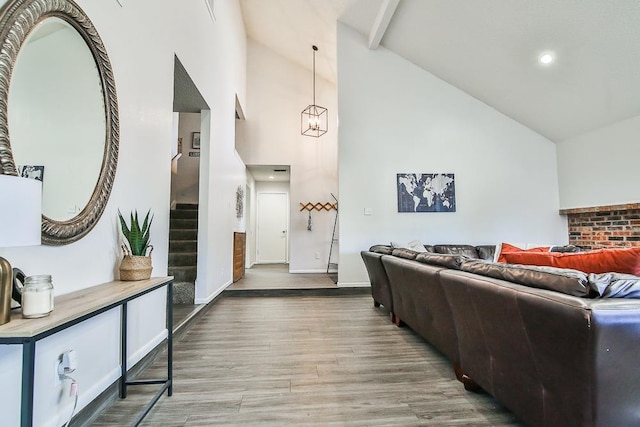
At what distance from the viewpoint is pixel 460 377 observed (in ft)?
6.33

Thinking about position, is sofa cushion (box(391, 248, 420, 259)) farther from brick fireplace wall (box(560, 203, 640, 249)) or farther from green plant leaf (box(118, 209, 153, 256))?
brick fireplace wall (box(560, 203, 640, 249))

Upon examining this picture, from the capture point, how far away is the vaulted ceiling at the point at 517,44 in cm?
330

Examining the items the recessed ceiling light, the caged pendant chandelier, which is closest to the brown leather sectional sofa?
the recessed ceiling light

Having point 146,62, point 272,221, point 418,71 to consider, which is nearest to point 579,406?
point 146,62

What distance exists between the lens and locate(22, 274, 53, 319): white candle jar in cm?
96

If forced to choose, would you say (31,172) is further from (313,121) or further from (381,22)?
(313,121)

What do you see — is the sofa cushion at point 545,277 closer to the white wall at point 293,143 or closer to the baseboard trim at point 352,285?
the baseboard trim at point 352,285

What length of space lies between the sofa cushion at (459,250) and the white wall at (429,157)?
35 centimetres

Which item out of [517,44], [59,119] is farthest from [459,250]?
[59,119]

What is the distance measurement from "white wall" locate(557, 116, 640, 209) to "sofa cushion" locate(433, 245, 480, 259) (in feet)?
6.19

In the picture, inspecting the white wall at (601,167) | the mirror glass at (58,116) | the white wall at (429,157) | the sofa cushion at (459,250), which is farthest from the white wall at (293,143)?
the mirror glass at (58,116)

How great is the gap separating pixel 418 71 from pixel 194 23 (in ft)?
11.9

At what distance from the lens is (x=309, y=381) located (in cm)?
198

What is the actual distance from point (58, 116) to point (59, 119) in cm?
1
